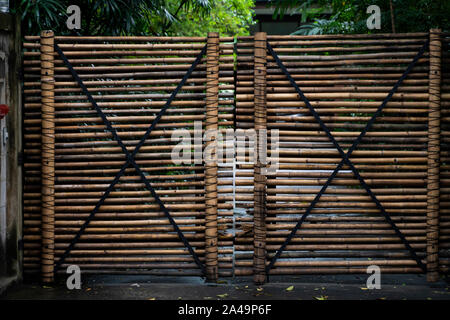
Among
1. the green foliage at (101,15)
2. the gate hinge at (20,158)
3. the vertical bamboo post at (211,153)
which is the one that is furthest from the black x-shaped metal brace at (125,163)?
the green foliage at (101,15)

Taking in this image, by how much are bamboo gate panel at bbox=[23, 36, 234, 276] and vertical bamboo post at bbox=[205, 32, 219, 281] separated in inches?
2.6

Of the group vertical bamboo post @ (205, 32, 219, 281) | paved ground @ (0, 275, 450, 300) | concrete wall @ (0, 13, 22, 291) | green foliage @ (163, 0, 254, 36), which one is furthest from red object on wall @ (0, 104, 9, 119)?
green foliage @ (163, 0, 254, 36)

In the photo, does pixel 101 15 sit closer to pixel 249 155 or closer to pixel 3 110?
pixel 3 110

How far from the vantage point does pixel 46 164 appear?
4.89 meters

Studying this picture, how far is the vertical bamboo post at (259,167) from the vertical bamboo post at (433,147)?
1.69 m

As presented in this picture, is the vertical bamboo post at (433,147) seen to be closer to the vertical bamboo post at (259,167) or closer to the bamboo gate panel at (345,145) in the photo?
the bamboo gate panel at (345,145)

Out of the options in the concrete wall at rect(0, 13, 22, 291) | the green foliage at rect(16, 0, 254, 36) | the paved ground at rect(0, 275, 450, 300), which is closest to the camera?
the paved ground at rect(0, 275, 450, 300)

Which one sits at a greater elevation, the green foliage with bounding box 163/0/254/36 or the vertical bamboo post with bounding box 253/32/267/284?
the green foliage with bounding box 163/0/254/36

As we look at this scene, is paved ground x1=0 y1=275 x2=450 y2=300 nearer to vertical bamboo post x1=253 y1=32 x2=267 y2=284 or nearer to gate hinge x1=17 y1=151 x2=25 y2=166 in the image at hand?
vertical bamboo post x1=253 y1=32 x2=267 y2=284

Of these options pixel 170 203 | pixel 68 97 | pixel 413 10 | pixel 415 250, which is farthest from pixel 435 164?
pixel 68 97

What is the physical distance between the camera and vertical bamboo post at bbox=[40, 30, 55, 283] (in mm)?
4871

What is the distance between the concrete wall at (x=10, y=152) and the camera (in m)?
4.75

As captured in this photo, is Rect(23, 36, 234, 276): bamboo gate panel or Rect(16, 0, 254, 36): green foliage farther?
Rect(16, 0, 254, 36): green foliage
